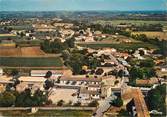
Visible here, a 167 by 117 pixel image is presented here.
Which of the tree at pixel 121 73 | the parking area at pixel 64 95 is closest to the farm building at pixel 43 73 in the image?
the parking area at pixel 64 95

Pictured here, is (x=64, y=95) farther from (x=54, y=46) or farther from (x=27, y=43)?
(x=27, y=43)

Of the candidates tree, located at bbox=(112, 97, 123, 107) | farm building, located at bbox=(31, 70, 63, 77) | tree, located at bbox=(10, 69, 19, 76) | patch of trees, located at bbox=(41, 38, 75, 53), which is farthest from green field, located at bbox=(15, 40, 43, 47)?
tree, located at bbox=(112, 97, 123, 107)

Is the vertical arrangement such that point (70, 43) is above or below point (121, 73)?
above

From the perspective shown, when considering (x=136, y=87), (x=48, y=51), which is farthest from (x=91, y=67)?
(x=136, y=87)

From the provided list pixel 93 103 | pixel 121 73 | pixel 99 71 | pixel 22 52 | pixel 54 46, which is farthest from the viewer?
pixel 54 46

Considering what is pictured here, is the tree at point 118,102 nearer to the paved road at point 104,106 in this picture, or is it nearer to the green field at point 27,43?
the paved road at point 104,106

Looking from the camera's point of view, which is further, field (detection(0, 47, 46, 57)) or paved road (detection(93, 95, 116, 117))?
field (detection(0, 47, 46, 57))

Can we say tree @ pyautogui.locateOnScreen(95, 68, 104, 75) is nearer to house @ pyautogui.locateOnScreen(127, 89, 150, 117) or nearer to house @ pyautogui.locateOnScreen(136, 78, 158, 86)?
house @ pyautogui.locateOnScreen(136, 78, 158, 86)

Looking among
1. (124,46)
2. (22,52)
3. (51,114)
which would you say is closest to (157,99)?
(51,114)
